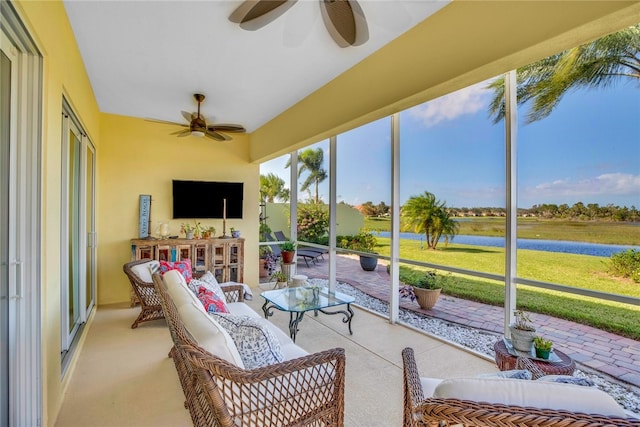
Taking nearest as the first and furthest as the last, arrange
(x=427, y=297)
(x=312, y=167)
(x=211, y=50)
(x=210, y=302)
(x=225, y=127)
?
(x=210, y=302)
(x=211, y=50)
(x=427, y=297)
(x=225, y=127)
(x=312, y=167)

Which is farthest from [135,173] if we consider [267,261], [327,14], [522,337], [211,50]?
[522,337]

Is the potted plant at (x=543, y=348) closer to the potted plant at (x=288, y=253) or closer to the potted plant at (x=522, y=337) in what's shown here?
Result: the potted plant at (x=522, y=337)

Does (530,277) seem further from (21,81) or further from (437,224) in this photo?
(21,81)

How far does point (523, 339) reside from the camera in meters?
2.10

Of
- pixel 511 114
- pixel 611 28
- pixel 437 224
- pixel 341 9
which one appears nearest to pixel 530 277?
pixel 437 224

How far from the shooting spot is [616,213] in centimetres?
218

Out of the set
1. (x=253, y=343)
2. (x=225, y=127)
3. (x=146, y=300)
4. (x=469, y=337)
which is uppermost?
(x=225, y=127)

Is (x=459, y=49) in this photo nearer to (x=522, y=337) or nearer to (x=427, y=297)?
(x=522, y=337)

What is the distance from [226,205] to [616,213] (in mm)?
5031

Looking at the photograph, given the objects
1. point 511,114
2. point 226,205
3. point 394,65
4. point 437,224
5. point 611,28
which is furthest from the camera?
point 226,205

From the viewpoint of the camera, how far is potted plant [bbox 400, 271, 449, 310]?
3.77 metres

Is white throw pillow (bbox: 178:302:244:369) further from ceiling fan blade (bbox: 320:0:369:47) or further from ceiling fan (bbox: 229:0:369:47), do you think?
ceiling fan blade (bbox: 320:0:369:47)

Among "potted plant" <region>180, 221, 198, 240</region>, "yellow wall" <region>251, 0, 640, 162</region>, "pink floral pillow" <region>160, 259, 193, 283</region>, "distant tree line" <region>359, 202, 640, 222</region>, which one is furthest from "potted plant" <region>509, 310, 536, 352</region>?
"potted plant" <region>180, 221, 198, 240</region>

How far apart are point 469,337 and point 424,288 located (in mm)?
782
